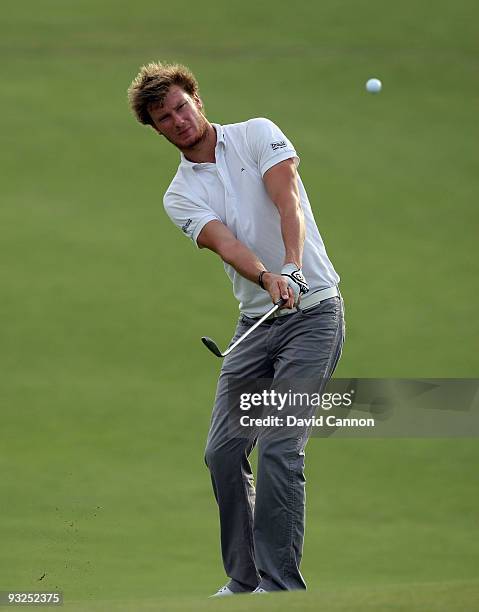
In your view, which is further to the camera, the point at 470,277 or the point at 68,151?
the point at 68,151

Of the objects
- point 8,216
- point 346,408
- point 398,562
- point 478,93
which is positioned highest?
point 478,93

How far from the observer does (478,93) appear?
1073 centimetres

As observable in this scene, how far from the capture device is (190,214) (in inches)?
160

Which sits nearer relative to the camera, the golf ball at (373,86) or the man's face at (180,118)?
the man's face at (180,118)

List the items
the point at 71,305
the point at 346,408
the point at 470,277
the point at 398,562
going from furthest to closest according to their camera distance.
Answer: the point at 470,277 < the point at 71,305 < the point at 398,562 < the point at 346,408

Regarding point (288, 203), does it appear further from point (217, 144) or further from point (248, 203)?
point (217, 144)

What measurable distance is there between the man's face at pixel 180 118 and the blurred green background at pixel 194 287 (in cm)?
143

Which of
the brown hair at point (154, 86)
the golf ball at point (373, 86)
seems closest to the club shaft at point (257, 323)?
the brown hair at point (154, 86)

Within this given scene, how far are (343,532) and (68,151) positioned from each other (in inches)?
184

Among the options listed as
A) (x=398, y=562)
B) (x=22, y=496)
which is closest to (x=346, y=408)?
(x=398, y=562)

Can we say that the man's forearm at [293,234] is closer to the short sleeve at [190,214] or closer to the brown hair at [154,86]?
the short sleeve at [190,214]

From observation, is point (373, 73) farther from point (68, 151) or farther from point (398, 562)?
point (398, 562)

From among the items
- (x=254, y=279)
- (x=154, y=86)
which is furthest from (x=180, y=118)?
(x=254, y=279)

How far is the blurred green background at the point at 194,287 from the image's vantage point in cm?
551
